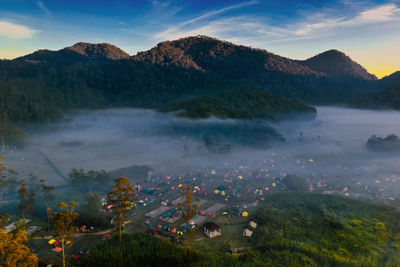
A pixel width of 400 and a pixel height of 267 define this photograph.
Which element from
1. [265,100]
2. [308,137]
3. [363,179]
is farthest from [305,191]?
[265,100]

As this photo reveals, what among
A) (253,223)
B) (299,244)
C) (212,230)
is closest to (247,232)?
(253,223)

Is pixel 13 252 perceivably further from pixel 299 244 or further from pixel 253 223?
pixel 299 244

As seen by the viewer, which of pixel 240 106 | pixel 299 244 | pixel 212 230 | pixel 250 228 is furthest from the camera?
pixel 240 106

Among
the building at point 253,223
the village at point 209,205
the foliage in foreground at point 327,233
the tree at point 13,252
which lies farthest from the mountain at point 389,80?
the tree at point 13,252

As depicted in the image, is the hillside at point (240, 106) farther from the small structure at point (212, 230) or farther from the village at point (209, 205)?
the small structure at point (212, 230)

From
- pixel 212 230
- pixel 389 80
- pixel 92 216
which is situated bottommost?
pixel 212 230

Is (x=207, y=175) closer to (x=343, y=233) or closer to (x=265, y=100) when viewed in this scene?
(x=343, y=233)

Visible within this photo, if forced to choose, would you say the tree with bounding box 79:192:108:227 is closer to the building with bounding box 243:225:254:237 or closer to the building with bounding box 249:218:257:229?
the building with bounding box 243:225:254:237
